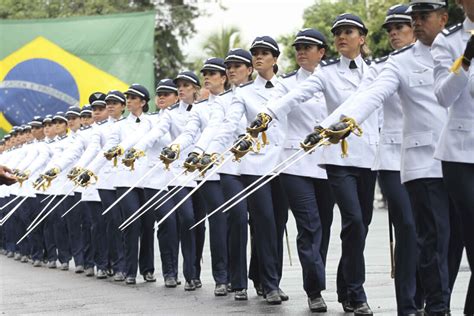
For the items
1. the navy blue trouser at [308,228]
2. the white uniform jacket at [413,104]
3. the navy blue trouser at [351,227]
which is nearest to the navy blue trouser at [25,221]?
the navy blue trouser at [308,228]

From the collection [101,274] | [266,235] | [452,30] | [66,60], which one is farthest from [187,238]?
[66,60]

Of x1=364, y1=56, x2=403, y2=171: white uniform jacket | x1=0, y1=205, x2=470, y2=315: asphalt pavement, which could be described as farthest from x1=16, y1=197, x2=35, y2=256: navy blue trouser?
x1=364, y1=56, x2=403, y2=171: white uniform jacket

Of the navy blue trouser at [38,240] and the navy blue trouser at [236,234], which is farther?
the navy blue trouser at [38,240]

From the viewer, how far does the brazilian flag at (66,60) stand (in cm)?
2805

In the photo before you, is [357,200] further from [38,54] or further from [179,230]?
[38,54]

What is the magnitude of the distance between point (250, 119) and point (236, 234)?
1.08 m

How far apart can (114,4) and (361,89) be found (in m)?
40.3

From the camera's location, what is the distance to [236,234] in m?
12.4

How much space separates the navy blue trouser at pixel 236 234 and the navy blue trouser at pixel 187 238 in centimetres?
123

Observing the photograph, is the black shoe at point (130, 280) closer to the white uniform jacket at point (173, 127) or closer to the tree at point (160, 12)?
the white uniform jacket at point (173, 127)

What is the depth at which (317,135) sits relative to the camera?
8.88 m

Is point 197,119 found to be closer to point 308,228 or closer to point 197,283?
point 197,283

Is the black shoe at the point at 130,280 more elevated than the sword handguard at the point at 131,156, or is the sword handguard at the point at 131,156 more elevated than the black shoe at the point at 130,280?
the sword handguard at the point at 131,156

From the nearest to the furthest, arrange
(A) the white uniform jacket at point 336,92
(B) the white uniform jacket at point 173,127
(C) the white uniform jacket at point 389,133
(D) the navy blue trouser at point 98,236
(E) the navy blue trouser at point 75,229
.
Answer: (C) the white uniform jacket at point 389,133
(A) the white uniform jacket at point 336,92
(B) the white uniform jacket at point 173,127
(D) the navy blue trouser at point 98,236
(E) the navy blue trouser at point 75,229
